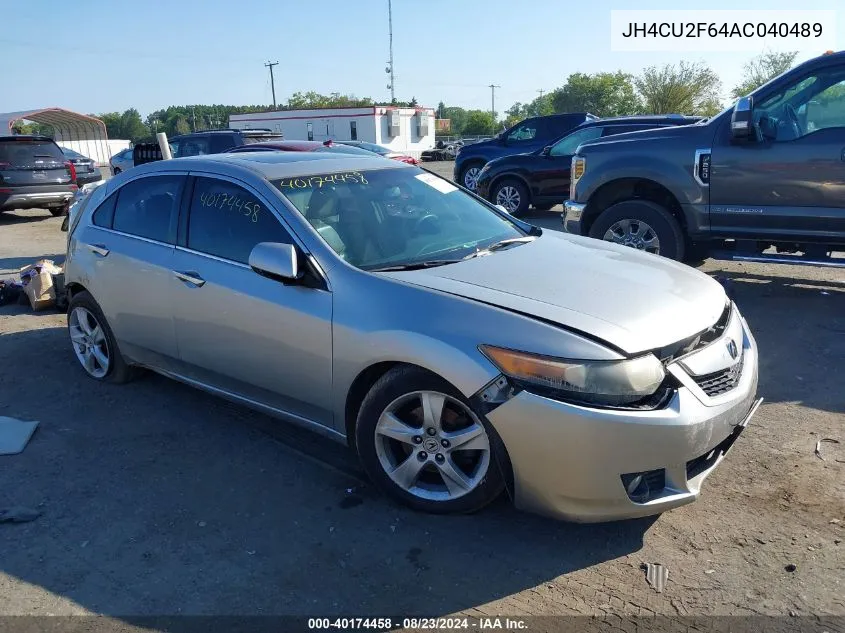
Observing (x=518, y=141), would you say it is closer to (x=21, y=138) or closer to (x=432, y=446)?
(x=21, y=138)

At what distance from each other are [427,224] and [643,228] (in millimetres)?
3761

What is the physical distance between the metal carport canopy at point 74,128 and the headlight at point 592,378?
54230 millimetres

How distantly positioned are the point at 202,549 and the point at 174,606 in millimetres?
371

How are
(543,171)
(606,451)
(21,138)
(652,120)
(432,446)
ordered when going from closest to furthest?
1. (606,451)
2. (432,446)
3. (652,120)
4. (543,171)
5. (21,138)

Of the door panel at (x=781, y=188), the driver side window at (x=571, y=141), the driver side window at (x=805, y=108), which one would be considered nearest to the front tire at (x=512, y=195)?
the driver side window at (x=571, y=141)

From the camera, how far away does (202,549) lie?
124 inches

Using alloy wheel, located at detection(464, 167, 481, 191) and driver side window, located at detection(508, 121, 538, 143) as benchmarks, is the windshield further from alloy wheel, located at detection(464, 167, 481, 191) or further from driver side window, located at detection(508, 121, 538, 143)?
alloy wheel, located at detection(464, 167, 481, 191)

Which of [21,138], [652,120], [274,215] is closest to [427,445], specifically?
[274,215]

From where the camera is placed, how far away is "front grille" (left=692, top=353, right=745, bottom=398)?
3.01 m

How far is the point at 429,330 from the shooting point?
3.08 metres

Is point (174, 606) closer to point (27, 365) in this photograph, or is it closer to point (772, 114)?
point (27, 365)

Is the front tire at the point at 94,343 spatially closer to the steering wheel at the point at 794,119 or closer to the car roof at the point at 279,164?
the car roof at the point at 279,164

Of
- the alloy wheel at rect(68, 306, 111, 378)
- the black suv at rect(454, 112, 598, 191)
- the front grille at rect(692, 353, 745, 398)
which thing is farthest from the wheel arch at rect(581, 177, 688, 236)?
the black suv at rect(454, 112, 598, 191)

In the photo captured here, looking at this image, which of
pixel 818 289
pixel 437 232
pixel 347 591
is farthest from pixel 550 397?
pixel 818 289
